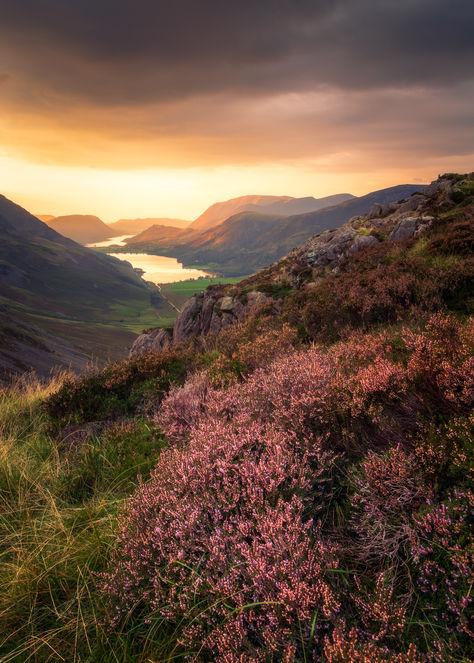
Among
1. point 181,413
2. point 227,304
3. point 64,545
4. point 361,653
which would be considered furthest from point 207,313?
point 361,653

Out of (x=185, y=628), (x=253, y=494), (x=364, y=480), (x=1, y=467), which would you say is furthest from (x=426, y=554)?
(x=1, y=467)

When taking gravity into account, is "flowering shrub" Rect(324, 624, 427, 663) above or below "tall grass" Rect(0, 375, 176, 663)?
above

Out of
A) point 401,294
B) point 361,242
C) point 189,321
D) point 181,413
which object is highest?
point 361,242

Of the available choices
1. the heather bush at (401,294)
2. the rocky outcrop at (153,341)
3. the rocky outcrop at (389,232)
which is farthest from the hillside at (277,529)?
the rocky outcrop at (153,341)

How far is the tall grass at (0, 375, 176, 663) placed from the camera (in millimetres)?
2289

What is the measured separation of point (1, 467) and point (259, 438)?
3997mm

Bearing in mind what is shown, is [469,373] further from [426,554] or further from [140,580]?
[140,580]

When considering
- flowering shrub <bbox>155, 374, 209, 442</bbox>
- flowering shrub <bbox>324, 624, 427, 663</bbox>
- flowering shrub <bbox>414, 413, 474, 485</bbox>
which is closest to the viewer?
flowering shrub <bbox>324, 624, 427, 663</bbox>

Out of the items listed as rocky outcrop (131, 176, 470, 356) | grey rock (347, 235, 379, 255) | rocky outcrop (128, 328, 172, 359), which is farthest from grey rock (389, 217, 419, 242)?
rocky outcrop (128, 328, 172, 359)

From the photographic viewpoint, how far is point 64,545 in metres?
3.15

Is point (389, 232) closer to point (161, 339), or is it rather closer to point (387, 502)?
point (161, 339)

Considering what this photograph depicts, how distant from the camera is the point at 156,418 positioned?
16.9 feet

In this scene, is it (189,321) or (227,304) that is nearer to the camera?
(227,304)

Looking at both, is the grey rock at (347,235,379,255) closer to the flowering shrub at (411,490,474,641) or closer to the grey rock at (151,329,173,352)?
the grey rock at (151,329,173,352)
